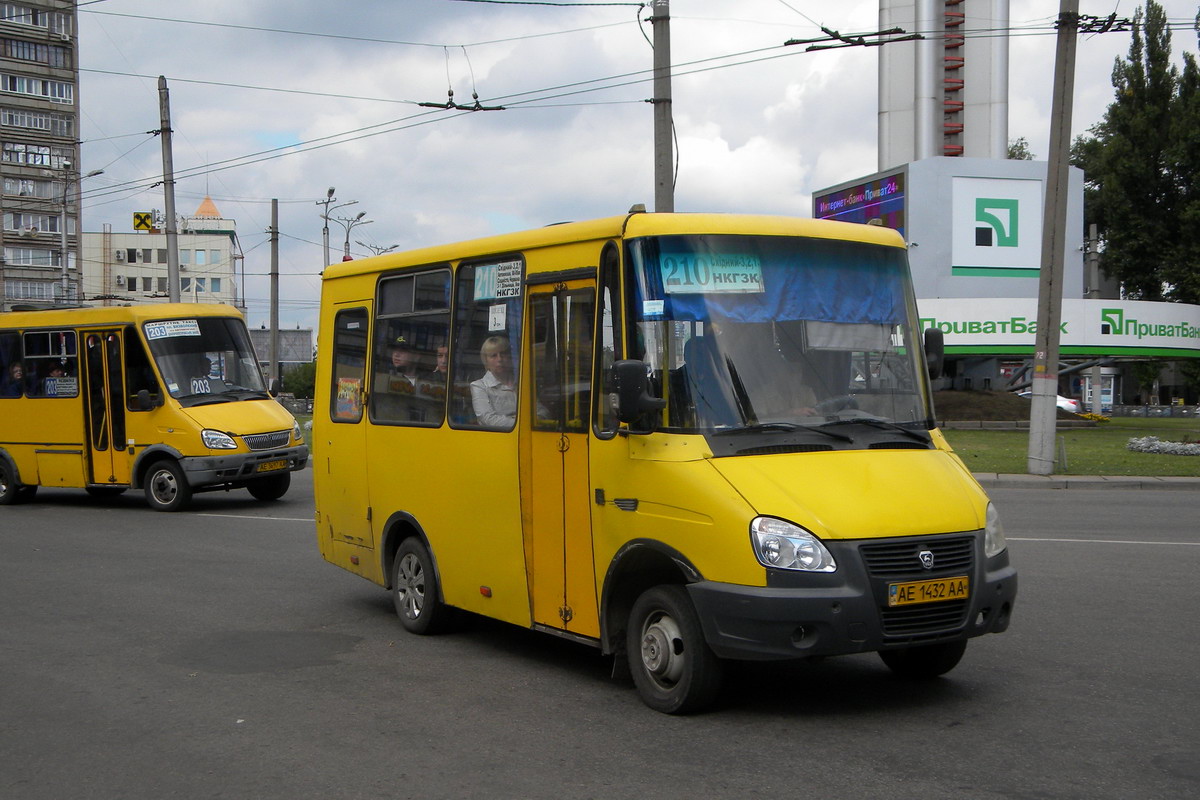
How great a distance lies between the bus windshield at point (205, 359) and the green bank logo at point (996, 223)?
130ft

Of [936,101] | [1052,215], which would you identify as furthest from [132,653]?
[936,101]

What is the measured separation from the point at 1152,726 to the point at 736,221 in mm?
3170

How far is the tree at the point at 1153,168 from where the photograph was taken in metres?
64.4

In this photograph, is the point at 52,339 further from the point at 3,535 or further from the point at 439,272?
the point at 439,272

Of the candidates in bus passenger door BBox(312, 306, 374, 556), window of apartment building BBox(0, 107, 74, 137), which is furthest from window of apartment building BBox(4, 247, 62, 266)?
bus passenger door BBox(312, 306, 374, 556)

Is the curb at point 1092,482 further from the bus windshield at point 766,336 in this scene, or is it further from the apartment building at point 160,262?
the apartment building at point 160,262

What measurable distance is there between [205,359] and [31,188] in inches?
3442

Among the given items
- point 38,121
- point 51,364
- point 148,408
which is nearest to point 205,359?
point 148,408

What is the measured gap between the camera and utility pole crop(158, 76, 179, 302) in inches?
1228

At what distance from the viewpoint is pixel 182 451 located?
17672 millimetres

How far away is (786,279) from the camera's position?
22.2ft

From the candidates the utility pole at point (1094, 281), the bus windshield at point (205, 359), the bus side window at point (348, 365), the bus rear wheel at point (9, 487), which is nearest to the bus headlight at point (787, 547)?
the bus side window at point (348, 365)

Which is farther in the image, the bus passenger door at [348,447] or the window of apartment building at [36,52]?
the window of apartment building at [36,52]

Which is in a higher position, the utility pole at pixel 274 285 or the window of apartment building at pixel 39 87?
the window of apartment building at pixel 39 87
